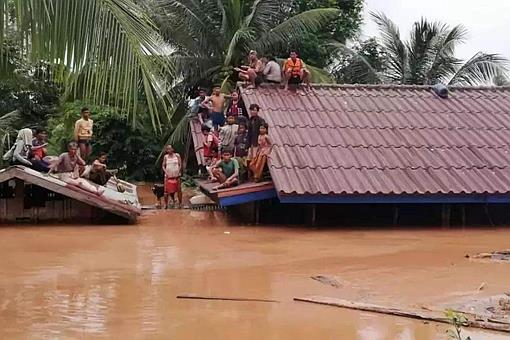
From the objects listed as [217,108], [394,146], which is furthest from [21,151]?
[394,146]

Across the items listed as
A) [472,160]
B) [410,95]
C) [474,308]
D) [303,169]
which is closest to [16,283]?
[474,308]

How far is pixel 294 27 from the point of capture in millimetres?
21391

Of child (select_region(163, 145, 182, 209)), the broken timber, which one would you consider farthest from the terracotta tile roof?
the broken timber

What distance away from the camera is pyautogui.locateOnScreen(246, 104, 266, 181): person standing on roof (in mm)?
13727

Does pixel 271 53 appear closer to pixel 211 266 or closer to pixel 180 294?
pixel 211 266

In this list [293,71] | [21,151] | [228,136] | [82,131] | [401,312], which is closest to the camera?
[401,312]

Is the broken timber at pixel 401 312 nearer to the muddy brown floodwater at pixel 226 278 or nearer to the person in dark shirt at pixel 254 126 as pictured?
the muddy brown floodwater at pixel 226 278

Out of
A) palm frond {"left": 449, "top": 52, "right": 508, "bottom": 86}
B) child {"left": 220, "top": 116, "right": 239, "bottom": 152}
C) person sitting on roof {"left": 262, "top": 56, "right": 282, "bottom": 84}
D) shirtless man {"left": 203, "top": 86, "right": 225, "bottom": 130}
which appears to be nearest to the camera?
child {"left": 220, "top": 116, "right": 239, "bottom": 152}

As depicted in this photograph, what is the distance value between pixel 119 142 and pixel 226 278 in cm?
1387

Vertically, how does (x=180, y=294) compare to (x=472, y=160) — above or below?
below

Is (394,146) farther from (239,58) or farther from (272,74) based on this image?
(239,58)

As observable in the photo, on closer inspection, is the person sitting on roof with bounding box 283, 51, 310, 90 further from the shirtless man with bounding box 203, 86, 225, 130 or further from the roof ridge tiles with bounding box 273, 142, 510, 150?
the roof ridge tiles with bounding box 273, 142, 510, 150

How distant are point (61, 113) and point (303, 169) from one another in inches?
470

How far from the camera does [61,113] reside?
22.7 meters
